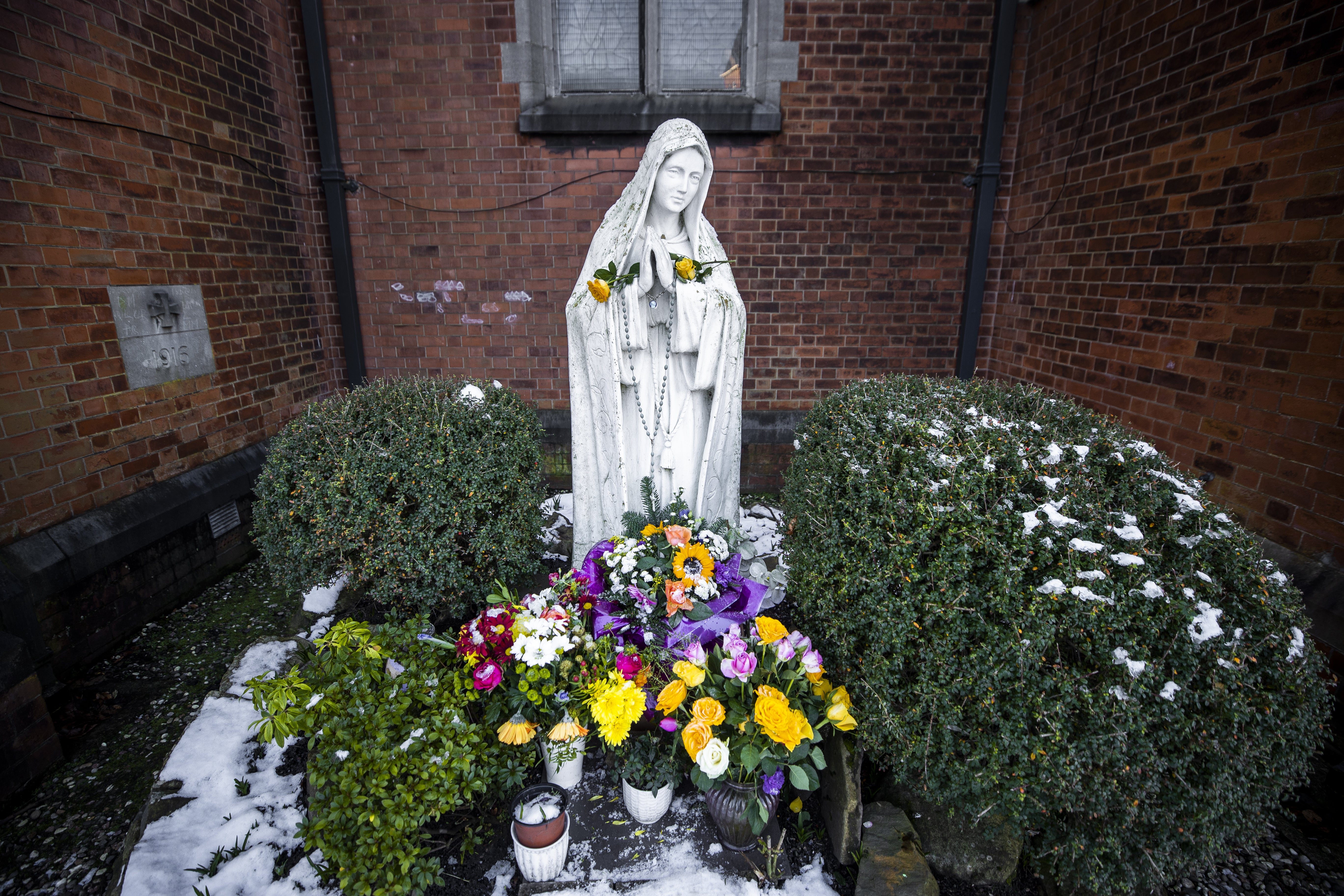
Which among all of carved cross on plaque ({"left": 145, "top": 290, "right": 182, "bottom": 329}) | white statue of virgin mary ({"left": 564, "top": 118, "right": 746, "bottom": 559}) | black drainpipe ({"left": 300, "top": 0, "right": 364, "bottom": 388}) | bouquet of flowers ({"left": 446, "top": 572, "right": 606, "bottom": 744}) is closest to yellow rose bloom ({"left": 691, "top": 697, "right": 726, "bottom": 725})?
bouquet of flowers ({"left": 446, "top": 572, "right": 606, "bottom": 744})

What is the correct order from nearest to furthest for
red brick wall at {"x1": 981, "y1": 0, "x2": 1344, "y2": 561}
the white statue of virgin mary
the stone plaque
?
the white statue of virgin mary, red brick wall at {"x1": 981, "y1": 0, "x2": 1344, "y2": 561}, the stone plaque

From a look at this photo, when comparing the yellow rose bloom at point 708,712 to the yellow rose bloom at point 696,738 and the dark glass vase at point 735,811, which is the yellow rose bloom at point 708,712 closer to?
the yellow rose bloom at point 696,738

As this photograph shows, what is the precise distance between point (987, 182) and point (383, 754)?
6.31m

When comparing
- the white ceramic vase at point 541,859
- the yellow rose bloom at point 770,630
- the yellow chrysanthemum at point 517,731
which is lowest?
the white ceramic vase at point 541,859

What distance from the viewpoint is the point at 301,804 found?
2400mm

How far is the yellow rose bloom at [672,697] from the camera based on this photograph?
2152 millimetres

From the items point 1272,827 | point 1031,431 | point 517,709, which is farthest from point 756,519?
point 1272,827

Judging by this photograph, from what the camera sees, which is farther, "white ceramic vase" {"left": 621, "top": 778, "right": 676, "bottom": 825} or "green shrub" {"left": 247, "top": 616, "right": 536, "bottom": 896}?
"white ceramic vase" {"left": 621, "top": 778, "right": 676, "bottom": 825}

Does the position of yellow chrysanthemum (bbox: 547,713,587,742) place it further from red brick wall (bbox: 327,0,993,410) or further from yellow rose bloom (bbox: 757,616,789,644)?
red brick wall (bbox: 327,0,993,410)

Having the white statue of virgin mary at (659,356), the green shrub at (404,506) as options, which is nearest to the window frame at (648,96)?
the white statue of virgin mary at (659,356)

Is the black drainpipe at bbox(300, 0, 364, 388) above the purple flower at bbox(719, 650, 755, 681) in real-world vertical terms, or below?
above

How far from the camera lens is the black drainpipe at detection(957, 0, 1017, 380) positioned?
16.6ft

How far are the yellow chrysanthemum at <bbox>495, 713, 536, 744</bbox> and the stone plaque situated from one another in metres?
3.57

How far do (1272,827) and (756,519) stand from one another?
3116 mm
